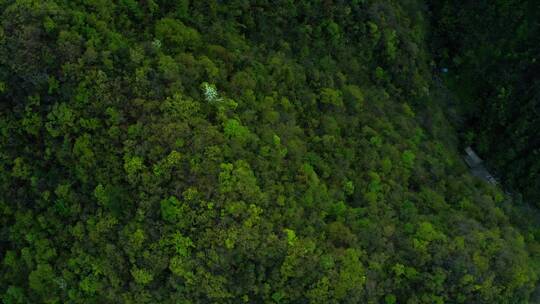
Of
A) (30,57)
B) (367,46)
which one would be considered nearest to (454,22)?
(367,46)

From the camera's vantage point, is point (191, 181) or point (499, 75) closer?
point (191, 181)

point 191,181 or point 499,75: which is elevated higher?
point 499,75

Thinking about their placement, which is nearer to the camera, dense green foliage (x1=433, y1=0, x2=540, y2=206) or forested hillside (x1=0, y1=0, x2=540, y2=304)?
forested hillside (x1=0, y1=0, x2=540, y2=304)

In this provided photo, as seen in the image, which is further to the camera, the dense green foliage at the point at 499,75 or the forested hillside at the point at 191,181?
the dense green foliage at the point at 499,75
